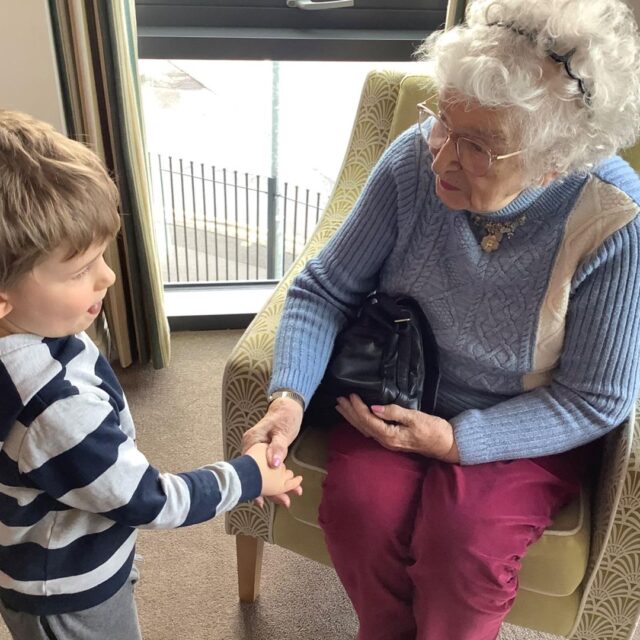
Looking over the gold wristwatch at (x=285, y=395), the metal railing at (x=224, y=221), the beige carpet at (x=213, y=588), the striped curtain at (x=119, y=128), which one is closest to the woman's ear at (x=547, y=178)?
the gold wristwatch at (x=285, y=395)

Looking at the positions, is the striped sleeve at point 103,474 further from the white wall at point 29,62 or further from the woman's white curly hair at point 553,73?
the white wall at point 29,62

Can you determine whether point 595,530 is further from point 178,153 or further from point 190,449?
point 178,153

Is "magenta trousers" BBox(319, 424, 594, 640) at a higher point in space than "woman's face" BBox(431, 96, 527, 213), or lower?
lower

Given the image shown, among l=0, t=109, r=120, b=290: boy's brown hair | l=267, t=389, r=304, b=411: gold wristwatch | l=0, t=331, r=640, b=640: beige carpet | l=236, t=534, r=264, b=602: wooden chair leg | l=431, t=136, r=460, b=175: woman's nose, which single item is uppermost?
l=0, t=109, r=120, b=290: boy's brown hair

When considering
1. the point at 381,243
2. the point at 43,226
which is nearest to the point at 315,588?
the point at 381,243

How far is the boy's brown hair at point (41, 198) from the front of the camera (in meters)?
0.76

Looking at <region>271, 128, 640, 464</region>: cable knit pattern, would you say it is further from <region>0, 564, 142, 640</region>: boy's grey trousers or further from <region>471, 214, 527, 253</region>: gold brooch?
<region>0, 564, 142, 640</region>: boy's grey trousers

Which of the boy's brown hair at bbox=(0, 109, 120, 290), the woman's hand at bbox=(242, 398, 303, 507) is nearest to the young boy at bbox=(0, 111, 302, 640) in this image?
the boy's brown hair at bbox=(0, 109, 120, 290)

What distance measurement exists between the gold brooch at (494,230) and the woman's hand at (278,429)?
1.33 ft

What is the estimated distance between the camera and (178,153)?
2.31m

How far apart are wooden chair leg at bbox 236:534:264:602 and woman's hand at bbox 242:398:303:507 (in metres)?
0.34

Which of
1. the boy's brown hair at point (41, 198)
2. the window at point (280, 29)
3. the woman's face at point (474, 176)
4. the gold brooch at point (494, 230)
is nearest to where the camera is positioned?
the boy's brown hair at point (41, 198)

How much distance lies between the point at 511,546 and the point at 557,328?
0.34 meters

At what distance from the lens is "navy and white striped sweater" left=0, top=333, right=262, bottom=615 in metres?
0.81
